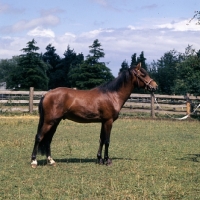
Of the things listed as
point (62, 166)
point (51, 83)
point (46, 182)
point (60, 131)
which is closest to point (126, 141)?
point (60, 131)

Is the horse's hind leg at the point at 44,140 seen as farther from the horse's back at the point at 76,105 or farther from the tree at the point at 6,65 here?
the tree at the point at 6,65

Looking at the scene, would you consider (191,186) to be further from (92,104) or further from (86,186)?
(92,104)

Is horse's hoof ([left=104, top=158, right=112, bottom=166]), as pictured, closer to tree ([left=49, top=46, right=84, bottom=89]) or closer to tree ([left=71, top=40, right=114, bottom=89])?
tree ([left=71, top=40, right=114, bottom=89])

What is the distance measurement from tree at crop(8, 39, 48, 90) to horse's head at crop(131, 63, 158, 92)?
51.6 m

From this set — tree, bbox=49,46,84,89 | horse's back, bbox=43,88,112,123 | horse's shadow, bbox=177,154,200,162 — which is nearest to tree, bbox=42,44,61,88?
tree, bbox=49,46,84,89

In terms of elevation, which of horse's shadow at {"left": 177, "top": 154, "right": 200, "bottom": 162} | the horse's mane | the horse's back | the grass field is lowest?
horse's shadow at {"left": 177, "top": 154, "right": 200, "bottom": 162}

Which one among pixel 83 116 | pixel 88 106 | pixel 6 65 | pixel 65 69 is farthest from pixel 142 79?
pixel 6 65

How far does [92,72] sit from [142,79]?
51.8 metres

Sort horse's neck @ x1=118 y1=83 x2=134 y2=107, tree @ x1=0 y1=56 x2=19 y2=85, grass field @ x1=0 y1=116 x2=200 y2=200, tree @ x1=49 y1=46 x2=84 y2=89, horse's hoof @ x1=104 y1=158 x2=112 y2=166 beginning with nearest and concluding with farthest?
grass field @ x1=0 y1=116 x2=200 y2=200 < horse's hoof @ x1=104 y1=158 x2=112 y2=166 < horse's neck @ x1=118 y1=83 x2=134 y2=107 < tree @ x1=49 y1=46 x2=84 y2=89 < tree @ x1=0 y1=56 x2=19 y2=85

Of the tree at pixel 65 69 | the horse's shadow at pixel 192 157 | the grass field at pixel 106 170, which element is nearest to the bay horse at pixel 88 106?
the grass field at pixel 106 170

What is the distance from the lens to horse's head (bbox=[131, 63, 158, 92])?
9719 mm

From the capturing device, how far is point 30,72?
61.2m

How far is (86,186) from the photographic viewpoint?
692 centimetres

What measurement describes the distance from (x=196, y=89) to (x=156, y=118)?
3468mm
